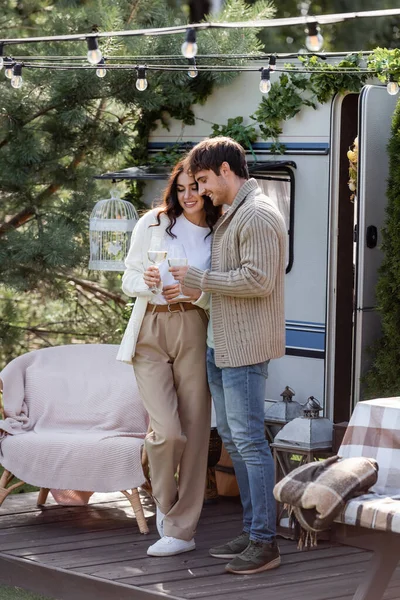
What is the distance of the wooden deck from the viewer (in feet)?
14.1

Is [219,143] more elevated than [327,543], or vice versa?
[219,143]

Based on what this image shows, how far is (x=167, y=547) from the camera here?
475 cm

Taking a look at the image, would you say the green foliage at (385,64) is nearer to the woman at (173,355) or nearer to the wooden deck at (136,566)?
the woman at (173,355)

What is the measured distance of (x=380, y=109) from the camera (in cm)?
568

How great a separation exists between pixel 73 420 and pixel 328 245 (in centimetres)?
167

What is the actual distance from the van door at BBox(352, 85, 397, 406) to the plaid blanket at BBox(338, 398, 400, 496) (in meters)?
1.48

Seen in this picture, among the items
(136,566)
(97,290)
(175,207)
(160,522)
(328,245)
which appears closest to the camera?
(136,566)

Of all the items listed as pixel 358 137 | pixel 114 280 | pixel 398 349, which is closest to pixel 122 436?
pixel 398 349

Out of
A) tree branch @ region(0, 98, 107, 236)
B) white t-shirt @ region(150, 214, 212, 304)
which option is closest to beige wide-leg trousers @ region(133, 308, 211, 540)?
white t-shirt @ region(150, 214, 212, 304)

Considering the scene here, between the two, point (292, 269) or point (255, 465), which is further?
point (292, 269)

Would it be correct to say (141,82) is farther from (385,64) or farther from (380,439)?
(380,439)

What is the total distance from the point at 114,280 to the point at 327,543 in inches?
158

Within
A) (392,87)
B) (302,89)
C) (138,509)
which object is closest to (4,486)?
(138,509)

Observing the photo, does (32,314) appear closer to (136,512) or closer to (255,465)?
(136,512)
